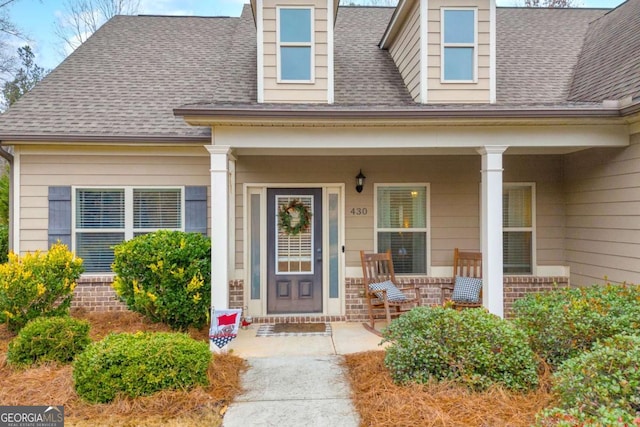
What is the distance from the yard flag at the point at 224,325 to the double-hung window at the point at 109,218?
6.66 ft

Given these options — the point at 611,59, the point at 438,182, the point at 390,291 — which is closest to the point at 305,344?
the point at 390,291

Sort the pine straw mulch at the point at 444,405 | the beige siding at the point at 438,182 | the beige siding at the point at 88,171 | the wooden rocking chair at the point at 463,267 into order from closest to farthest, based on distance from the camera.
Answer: the pine straw mulch at the point at 444,405 → the beige siding at the point at 88,171 → the wooden rocking chair at the point at 463,267 → the beige siding at the point at 438,182

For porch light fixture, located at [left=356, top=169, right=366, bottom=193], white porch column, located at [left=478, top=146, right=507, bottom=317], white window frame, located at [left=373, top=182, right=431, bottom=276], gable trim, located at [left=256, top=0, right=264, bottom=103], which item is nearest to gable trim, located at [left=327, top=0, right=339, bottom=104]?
gable trim, located at [left=256, top=0, right=264, bottom=103]

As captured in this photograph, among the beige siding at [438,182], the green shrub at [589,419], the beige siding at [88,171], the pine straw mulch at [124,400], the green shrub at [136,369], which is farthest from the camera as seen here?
the beige siding at [438,182]

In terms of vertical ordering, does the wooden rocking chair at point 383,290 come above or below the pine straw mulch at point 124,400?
above

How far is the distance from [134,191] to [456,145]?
431 centimetres

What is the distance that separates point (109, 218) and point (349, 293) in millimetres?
3525

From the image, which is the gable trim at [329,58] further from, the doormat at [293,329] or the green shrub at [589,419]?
the green shrub at [589,419]

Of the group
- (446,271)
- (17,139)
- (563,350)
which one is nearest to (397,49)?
(446,271)

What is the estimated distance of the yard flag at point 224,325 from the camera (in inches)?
164

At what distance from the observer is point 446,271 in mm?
5895

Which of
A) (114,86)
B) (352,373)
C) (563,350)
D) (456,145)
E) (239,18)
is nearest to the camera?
(563,350)

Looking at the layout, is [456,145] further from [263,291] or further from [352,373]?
[263,291]

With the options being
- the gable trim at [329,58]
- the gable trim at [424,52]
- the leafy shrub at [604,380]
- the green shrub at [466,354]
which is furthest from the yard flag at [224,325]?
the gable trim at [424,52]
